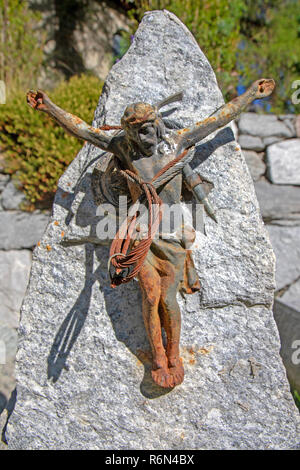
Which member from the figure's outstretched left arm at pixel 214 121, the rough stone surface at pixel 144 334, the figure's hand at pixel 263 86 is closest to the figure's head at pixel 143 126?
the figure's outstretched left arm at pixel 214 121

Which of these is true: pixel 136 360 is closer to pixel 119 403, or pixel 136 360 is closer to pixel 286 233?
pixel 119 403

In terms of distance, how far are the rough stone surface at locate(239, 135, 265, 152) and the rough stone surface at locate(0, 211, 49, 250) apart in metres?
2.06

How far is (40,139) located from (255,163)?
6.84 feet

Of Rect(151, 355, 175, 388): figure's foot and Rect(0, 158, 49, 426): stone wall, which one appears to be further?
Rect(0, 158, 49, 426): stone wall

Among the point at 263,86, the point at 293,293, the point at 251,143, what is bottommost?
the point at 293,293

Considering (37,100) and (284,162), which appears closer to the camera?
(37,100)

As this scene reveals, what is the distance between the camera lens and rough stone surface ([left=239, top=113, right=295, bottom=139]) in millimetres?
4082

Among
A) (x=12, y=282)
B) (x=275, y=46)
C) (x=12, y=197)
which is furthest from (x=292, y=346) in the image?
(x=275, y=46)

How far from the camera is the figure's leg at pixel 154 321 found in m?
1.85

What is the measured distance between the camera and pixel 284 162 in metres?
4.01

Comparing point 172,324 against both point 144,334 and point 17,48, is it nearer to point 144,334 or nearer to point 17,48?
point 144,334

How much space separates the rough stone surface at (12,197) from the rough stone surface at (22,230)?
12 cm

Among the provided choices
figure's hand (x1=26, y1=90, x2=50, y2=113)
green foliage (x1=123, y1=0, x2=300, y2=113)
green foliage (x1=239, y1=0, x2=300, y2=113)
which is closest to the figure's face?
figure's hand (x1=26, y1=90, x2=50, y2=113)

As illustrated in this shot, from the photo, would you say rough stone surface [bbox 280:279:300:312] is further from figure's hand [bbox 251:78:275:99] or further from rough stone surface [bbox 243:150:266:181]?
figure's hand [bbox 251:78:275:99]
